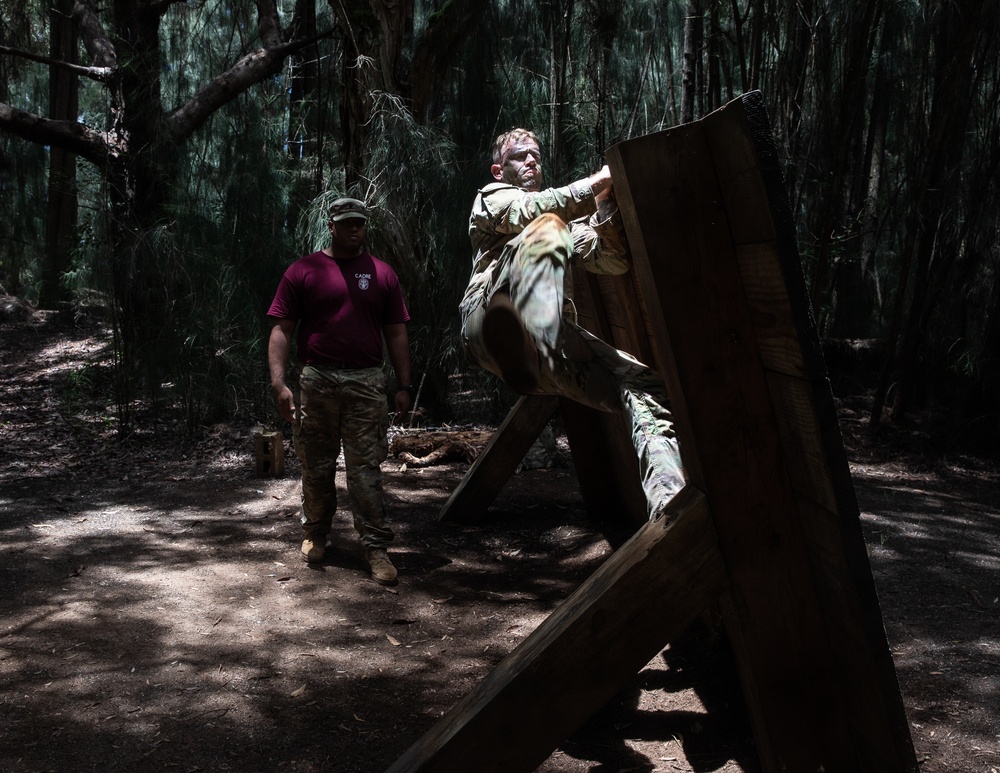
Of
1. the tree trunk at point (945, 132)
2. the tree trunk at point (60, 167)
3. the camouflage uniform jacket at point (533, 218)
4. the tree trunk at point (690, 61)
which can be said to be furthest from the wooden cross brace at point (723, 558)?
the tree trunk at point (60, 167)

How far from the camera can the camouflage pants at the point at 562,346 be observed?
8.34 ft

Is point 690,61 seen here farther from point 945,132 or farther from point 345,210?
point 345,210

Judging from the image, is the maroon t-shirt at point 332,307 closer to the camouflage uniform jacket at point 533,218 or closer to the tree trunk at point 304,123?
the camouflage uniform jacket at point 533,218

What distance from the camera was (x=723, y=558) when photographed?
207 centimetres

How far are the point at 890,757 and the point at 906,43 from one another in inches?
344

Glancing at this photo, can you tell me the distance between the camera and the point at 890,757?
1948mm

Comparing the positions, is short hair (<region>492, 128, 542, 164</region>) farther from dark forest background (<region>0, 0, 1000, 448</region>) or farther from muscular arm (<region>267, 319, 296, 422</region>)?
dark forest background (<region>0, 0, 1000, 448</region>)

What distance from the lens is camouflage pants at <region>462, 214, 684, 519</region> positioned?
2543 millimetres

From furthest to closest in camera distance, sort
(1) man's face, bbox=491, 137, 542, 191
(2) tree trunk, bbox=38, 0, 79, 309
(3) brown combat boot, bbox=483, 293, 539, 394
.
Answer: (2) tree trunk, bbox=38, 0, 79, 309
(1) man's face, bbox=491, 137, 542, 191
(3) brown combat boot, bbox=483, 293, 539, 394

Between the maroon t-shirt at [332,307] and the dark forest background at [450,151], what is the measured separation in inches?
106

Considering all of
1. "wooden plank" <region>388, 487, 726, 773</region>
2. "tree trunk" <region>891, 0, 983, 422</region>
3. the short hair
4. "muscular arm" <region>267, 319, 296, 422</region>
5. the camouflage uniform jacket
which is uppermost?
"tree trunk" <region>891, 0, 983, 422</region>

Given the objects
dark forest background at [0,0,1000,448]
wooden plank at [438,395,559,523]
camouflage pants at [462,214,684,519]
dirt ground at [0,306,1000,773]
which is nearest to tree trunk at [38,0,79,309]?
dark forest background at [0,0,1000,448]

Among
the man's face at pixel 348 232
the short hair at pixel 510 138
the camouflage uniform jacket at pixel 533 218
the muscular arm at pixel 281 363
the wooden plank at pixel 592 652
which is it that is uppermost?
the short hair at pixel 510 138

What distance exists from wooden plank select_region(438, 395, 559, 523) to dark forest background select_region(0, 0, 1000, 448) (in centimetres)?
236
